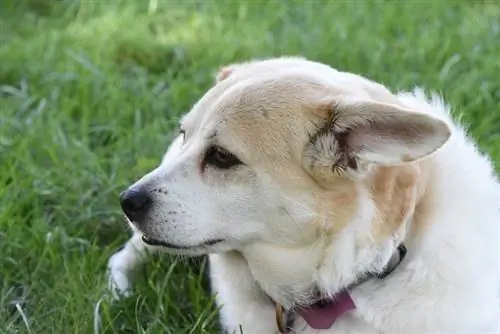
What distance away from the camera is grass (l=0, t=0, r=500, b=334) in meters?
3.28

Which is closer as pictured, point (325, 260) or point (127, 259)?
point (325, 260)

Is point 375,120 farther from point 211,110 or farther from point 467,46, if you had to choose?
point 467,46

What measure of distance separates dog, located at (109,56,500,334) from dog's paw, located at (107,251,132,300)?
672mm

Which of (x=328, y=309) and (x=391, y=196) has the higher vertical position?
(x=391, y=196)

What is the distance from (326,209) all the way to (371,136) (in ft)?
0.86

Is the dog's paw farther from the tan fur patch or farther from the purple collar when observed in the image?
the tan fur patch

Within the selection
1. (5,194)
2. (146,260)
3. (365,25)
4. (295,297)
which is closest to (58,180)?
(5,194)

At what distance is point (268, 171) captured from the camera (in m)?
2.58

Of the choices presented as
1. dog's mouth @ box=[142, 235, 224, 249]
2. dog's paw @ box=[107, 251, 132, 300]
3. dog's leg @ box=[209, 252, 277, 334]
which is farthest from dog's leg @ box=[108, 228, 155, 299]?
dog's mouth @ box=[142, 235, 224, 249]

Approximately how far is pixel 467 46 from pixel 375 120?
295 cm

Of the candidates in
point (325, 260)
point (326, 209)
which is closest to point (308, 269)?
point (325, 260)

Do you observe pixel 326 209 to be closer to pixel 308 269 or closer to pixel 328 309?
pixel 308 269

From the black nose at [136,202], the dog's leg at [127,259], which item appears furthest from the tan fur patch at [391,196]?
the dog's leg at [127,259]

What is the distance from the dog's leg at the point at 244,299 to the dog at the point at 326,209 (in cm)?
6
